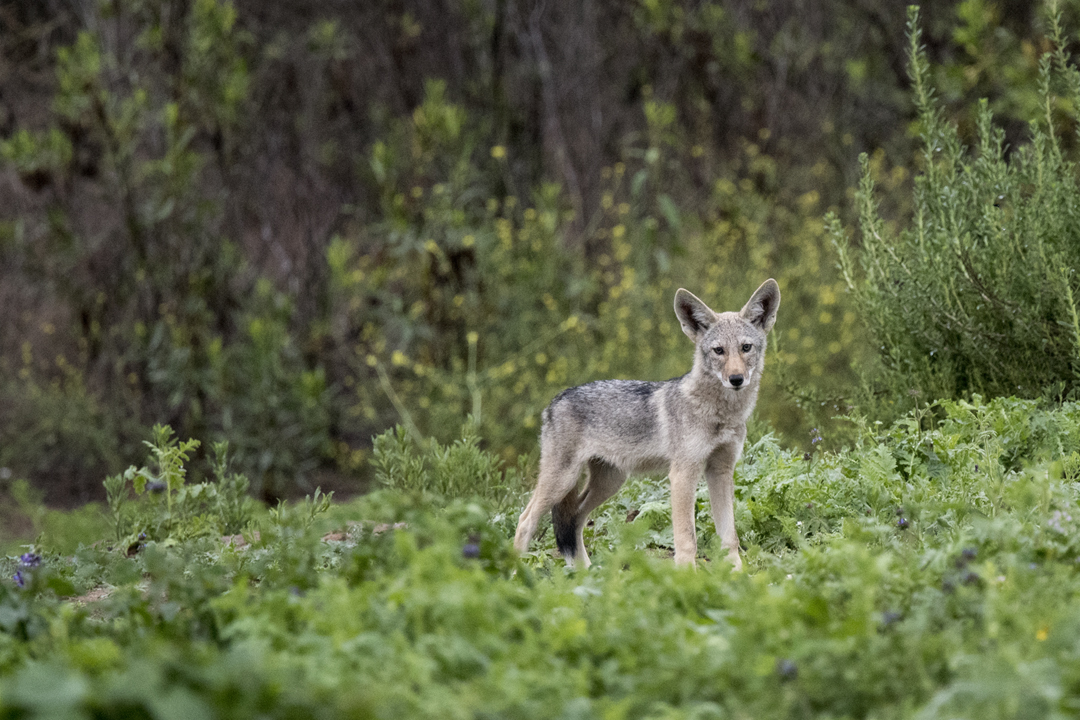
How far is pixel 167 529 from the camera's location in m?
5.62

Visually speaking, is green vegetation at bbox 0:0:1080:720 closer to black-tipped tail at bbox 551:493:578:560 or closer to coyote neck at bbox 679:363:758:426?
black-tipped tail at bbox 551:493:578:560

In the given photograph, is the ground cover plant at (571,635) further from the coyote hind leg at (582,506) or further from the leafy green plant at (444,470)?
the leafy green plant at (444,470)

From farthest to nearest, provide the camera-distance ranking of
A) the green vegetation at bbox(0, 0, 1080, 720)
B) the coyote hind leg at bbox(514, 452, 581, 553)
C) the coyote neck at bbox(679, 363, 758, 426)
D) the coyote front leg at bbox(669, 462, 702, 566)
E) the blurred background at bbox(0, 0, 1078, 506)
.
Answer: the blurred background at bbox(0, 0, 1078, 506)
the coyote hind leg at bbox(514, 452, 581, 553)
the coyote neck at bbox(679, 363, 758, 426)
the coyote front leg at bbox(669, 462, 702, 566)
the green vegetation at bbox(0, 0, 1080, 720)

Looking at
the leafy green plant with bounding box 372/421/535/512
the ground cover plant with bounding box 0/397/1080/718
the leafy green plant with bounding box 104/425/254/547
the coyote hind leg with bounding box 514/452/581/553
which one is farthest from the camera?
the leafy green plant with bounding box 372/421/535/512

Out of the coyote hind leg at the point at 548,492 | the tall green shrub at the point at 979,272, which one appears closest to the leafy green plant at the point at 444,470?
the coyote hind leg at the point at 548,492

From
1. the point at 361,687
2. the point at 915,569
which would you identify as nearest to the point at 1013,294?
the point at 915,569

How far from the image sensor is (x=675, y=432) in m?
4.76

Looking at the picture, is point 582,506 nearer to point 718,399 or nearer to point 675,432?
point 675,432

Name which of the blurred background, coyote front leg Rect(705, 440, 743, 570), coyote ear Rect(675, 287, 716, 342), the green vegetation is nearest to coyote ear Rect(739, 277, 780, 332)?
coyote ear Rect(675, 287, 716, 342)

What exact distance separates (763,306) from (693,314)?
1.21 ft

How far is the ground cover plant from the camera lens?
7.36ft

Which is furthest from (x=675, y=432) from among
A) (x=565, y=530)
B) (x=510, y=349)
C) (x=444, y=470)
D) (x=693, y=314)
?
(x=510, y=349)

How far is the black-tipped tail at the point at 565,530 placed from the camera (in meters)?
4.95

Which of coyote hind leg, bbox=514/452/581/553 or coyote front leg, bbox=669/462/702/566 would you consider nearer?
coyote front leg, bbox=669/462/702/566
